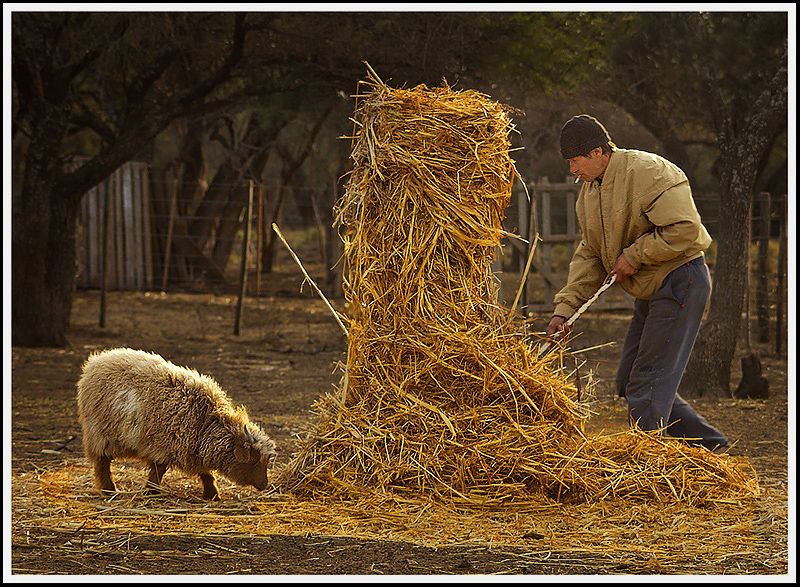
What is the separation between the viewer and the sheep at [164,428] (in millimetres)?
6219

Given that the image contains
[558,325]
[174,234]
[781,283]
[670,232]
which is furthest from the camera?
[174,234]

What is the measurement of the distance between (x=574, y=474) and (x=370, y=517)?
1179 millimetres

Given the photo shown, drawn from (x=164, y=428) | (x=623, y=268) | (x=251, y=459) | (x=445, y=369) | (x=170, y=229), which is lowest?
(x=251, y=459)

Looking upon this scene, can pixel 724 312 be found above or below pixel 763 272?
below

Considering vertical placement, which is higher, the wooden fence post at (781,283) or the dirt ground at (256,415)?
the wooden fence post at (781,283)

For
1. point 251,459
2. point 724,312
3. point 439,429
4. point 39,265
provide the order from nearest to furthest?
point 439,429, point 251,459, point 724,312, point 39,265

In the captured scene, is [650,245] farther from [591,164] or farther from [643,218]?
[591,164]

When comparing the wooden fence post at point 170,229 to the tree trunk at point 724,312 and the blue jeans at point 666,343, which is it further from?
the blue jeans at point 666,343

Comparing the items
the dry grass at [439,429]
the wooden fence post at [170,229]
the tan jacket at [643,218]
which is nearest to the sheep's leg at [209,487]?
the dry grass at [439,429]

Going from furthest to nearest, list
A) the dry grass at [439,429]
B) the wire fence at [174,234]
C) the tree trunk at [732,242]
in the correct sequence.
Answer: the wire fence at [174,234] < the tree trunk at [732,242] < the dry grass at [439,429]

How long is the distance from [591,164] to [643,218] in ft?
1.39

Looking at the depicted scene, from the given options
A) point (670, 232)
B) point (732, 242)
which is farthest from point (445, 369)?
point (732, 242)

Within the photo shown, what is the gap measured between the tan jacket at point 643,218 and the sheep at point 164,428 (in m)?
2.32

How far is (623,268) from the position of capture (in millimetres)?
5895
